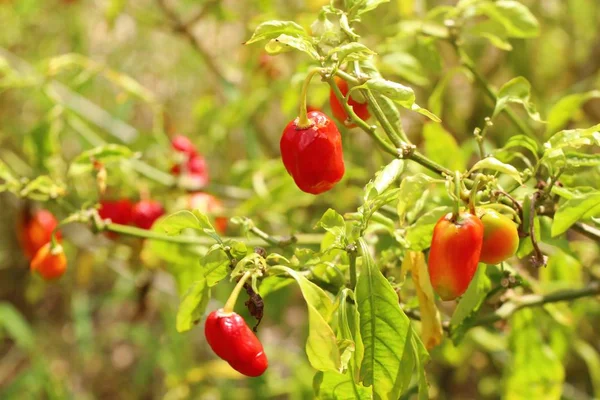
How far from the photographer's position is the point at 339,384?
873mm

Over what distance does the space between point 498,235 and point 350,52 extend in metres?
0.28

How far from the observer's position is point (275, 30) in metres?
0.84

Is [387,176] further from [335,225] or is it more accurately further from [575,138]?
[575,138]

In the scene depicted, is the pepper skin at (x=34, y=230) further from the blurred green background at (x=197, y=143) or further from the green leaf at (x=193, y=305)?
the green leaf at (x=193, y=305)

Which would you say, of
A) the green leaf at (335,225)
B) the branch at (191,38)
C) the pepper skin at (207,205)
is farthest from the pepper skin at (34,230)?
the green leaf at (335,225)

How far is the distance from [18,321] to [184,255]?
4.30ft

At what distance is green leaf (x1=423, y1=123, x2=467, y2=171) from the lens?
4.24ft

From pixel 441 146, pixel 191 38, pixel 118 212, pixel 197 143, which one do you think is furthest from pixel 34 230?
pixel 441 146

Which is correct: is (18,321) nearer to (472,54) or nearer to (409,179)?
(472,54)

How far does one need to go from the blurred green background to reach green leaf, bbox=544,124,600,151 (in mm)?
385

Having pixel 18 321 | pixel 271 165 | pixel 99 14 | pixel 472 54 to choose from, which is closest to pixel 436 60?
pixel 271 165

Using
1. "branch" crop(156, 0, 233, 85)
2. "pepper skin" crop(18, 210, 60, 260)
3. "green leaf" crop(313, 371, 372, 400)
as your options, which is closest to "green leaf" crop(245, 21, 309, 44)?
"green leaf" crop(313, 371, 372, 400)

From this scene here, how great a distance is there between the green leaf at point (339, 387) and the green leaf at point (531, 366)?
2.22 ft

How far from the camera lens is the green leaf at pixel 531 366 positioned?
4.77 ft
